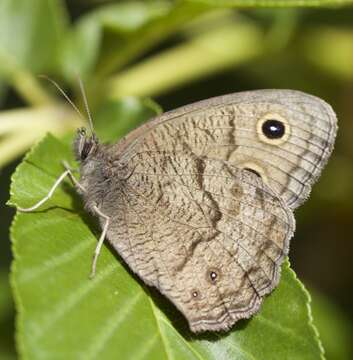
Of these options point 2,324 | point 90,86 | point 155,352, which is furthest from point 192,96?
point 155,352

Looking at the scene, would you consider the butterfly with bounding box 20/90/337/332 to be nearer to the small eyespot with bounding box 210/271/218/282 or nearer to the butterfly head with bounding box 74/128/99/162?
the small eyespot with bounding box 210/271/218/282

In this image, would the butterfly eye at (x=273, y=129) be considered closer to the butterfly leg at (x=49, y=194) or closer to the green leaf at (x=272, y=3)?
the green leaf at (x=272, y=3)

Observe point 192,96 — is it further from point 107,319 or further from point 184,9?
point 107,319

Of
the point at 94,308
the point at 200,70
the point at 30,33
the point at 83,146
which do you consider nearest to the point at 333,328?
the point at 200,70

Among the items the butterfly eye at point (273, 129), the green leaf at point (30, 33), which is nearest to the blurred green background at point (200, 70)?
the green leaf at point (30, 33)

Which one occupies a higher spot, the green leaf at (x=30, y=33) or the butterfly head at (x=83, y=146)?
the green leaf at (x=30, y=33)

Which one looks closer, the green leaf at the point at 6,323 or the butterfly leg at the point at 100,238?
the butterfly leg at the point at 100,238

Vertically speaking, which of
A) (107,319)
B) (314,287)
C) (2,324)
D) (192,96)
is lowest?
(314,287)
